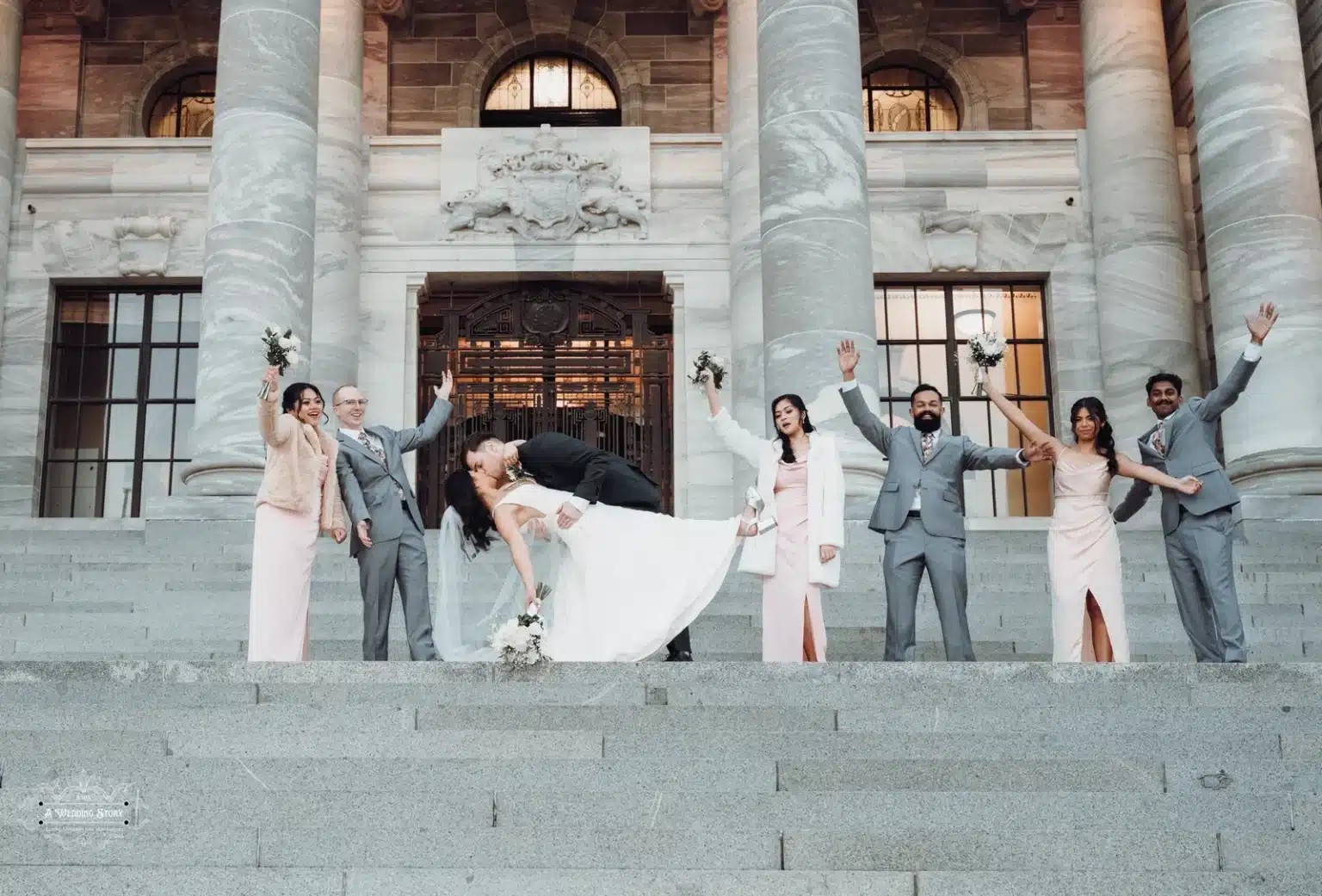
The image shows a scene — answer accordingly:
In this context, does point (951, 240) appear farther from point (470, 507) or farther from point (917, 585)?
point (470, 507)

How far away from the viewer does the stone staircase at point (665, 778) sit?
6.36 meters

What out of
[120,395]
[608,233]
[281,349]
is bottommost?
[281,349]

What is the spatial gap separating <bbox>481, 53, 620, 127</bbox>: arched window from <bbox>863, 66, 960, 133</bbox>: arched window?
382 centimetres

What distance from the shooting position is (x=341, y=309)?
20.7 metres

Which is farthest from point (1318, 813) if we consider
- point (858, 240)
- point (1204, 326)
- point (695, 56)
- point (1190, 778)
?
point (695, 56)

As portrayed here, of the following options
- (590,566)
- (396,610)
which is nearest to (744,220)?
(396,610)

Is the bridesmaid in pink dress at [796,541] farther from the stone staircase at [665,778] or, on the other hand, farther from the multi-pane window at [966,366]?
the multi-pane window at [966,366]

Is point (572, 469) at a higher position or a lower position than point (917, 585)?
higher

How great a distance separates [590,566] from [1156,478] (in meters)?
3.68

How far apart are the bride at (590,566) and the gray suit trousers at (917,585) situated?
3.41ft

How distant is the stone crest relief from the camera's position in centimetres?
2145

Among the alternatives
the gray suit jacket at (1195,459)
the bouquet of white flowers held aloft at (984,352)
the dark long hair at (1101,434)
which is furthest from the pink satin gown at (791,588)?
the gray suit jacket at (1195,459)

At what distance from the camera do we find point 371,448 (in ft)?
34.9

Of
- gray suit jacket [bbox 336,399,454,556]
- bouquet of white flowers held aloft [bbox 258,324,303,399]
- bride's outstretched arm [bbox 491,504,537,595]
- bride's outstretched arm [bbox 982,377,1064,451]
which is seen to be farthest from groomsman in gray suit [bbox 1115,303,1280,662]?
bouquet of white flowers held aloft [bbox 258,324,303,399]
